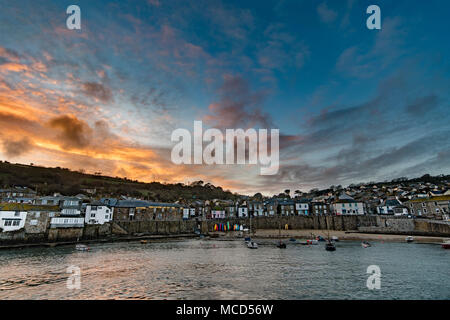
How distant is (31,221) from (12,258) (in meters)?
21.4

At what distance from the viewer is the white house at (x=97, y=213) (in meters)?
82.7

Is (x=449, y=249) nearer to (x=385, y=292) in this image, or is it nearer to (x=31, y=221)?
(x=385, y=292)

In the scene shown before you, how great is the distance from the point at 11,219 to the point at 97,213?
26.4 metres

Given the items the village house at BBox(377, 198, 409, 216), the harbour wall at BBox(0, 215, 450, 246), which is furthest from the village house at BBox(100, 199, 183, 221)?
the village house at BBox(377, 198, 409, 216)

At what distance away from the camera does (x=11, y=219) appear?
59656mm

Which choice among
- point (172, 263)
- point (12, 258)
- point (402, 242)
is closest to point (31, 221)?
point (12, 258)

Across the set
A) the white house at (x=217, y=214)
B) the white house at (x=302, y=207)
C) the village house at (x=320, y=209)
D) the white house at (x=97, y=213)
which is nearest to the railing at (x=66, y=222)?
the white house at (x=97, y=213)

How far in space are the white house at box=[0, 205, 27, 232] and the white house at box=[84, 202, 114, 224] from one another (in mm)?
21740

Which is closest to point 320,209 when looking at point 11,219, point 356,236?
point 356,236

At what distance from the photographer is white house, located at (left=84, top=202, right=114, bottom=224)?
3255 inches

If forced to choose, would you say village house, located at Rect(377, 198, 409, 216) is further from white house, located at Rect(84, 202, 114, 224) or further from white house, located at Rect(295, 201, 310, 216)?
white house, located at Rect(84, 202, 114, 224)

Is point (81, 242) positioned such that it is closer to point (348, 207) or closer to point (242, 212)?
point (242, 212)

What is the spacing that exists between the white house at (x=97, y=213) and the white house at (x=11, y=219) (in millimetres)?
21740

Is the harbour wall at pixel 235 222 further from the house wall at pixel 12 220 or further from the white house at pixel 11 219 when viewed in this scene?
the white house at pixel 11 219
